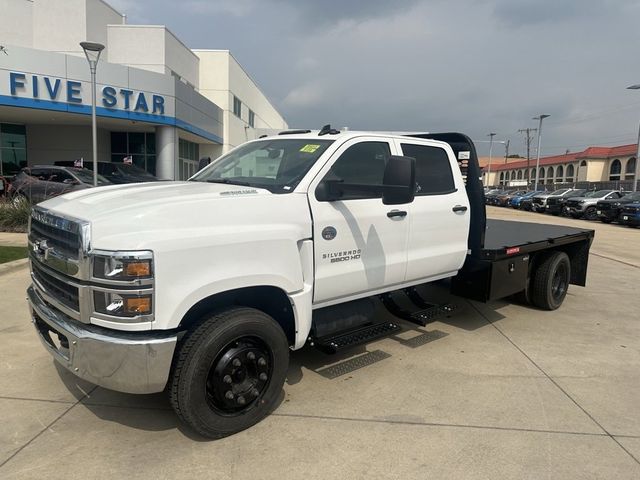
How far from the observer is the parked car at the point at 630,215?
22.5 m

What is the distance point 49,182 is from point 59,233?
14206 mm

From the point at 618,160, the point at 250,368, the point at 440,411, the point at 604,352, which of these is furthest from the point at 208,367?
the point at 618,160

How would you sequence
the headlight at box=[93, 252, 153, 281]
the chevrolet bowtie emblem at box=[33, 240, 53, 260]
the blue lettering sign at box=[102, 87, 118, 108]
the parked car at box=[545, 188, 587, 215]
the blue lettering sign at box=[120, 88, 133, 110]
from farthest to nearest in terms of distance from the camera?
the parked car at box=[545, 188, 587, 215] < the blue lettering sign at box=[120, 88, 133, 110] < the blue lettering sign at box=[102, 87, 118, 108] < the chevrolet bowtie emblem at box=[33, 240, 53, 260] < the headlight at box=[93, 252, 153, 281]

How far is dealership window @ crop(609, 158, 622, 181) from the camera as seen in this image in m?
72.9

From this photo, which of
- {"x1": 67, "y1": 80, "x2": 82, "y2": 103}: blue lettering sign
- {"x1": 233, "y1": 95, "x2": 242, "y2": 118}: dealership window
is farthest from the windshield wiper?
{"x1": 233, "y1": 95, "x2": 242, "y2": 118}: dealership window

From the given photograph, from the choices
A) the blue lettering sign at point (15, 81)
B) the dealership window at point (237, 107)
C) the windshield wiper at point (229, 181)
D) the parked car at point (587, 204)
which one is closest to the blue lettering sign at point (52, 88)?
the blue lettering sign at point (15, 81)

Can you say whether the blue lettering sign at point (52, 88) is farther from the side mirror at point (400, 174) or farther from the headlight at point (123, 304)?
the headlight at point (123, 304)

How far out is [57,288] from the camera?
10.6 ft

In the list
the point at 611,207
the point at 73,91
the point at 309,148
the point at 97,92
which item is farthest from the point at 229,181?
the point at 611,207

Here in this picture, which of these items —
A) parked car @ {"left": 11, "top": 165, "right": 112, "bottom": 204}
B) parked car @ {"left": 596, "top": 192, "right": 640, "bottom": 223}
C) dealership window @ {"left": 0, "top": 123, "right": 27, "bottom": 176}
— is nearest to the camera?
parked car @ {"left": 11, "top": 165, "right": 112, "bottom": 204}

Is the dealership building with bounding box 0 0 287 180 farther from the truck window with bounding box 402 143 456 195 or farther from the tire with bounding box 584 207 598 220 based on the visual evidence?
the tire with bounding box 584 207 598 220

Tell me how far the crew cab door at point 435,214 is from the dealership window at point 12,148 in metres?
27.1

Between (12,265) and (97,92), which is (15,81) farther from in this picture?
(12,265)

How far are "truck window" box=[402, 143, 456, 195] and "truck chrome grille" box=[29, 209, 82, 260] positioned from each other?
2961 mm
